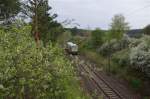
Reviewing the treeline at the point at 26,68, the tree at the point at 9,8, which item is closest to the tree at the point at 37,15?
the tree at the point at 9,8

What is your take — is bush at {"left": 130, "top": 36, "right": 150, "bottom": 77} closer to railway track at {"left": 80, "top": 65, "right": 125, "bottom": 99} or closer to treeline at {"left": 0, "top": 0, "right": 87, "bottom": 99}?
railway track at {"left": 80, "top": 65, "right": 125, "bottom": 99}

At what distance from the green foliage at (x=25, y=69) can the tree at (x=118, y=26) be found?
65454 millimetres

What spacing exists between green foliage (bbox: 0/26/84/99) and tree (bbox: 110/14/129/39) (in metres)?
65.5

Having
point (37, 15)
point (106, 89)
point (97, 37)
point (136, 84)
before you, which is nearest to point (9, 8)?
point (37, 15)

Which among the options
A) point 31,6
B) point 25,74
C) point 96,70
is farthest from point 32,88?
point 96,70

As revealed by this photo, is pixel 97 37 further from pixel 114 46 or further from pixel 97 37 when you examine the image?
pixel 114 46

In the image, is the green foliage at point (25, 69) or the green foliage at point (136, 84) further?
the green foliage at point (136, 84)

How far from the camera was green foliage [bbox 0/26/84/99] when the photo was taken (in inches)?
421

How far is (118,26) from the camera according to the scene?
77750mm

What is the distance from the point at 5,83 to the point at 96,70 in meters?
38.7

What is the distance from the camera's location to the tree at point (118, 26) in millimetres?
77562

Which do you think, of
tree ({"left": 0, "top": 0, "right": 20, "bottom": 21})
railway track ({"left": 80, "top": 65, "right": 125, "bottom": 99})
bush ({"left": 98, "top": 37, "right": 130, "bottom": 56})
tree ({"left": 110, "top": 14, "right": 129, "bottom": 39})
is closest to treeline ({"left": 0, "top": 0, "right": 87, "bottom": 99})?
railway track ({"left": 80, "top": 65, "right": 125, "bottom": 99})

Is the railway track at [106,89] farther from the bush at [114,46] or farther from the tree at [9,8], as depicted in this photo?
the bush at [114,46]

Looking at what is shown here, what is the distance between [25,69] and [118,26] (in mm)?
67886
